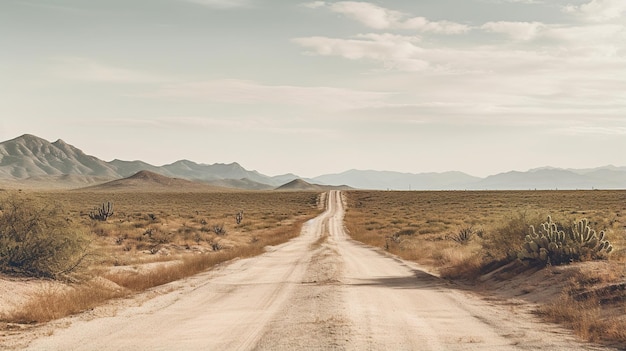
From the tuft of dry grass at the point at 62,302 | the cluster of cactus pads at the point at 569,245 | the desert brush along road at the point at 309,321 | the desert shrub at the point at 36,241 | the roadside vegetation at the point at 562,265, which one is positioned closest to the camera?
the desert brush along road at the point at 309,321

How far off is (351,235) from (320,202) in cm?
7999

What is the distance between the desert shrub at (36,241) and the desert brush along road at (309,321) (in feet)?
Result: 9.46

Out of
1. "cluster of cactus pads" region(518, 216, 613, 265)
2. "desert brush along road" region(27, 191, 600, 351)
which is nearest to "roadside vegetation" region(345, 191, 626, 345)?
"cluster of cactus pads" region(518, 216, 613, 265)

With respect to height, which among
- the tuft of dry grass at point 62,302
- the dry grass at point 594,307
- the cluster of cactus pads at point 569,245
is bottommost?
the tuft of dry grass at point 62,302

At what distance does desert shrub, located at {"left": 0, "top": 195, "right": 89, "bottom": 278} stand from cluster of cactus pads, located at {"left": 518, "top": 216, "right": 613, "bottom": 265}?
1386cm

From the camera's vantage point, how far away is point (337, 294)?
14625mm

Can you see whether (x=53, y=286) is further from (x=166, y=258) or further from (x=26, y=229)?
(x=166, y=258)

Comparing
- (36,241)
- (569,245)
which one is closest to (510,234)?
(569,245)

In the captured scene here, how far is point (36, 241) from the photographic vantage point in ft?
49.6

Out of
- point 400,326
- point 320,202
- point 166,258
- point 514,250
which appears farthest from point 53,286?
point 320,202

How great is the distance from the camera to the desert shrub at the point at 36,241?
1486 centimetres

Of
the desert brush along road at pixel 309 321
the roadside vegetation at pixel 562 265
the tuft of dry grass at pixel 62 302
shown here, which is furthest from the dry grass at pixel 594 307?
the tuft of dry grass at pixel 62 302

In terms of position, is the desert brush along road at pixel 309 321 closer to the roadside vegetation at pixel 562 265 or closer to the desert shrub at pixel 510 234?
the roadside vegetation at pixel 562 265

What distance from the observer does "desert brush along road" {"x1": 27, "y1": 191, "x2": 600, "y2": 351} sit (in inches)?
361
